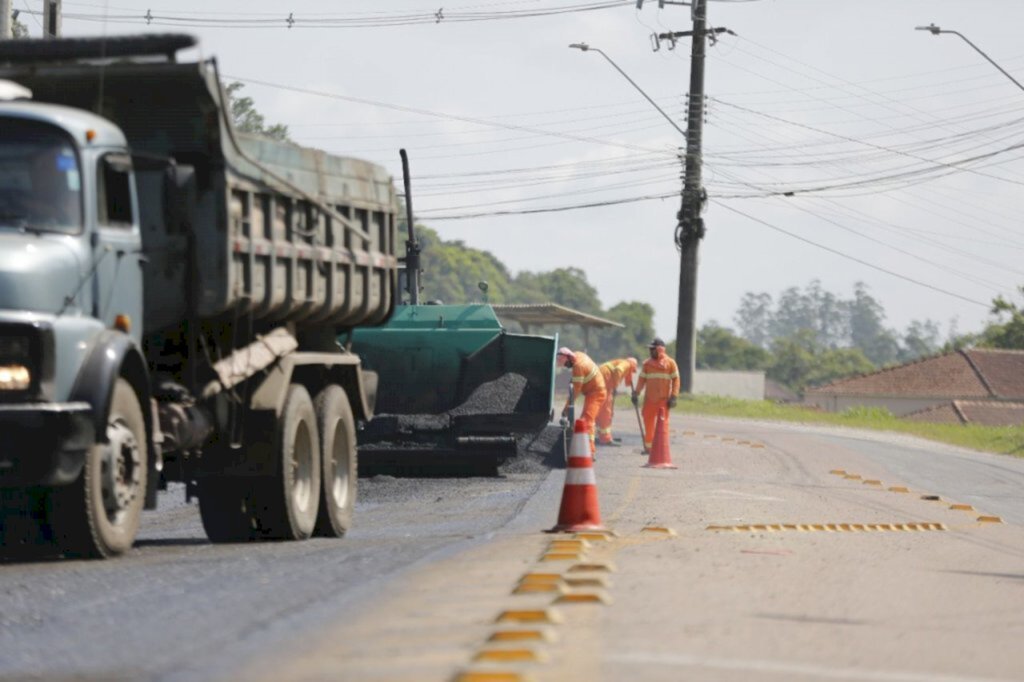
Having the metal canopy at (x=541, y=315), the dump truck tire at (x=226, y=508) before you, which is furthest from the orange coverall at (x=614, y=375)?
the dump truck tire at (x=226, y=508)

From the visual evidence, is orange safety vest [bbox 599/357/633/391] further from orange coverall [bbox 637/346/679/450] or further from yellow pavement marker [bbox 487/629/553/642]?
yellow pavement marker [bbox 487/629/553/642]

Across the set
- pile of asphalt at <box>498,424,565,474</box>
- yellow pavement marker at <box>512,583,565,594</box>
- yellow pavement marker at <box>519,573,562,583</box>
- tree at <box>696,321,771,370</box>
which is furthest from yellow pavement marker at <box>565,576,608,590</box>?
tree at <box>696,321,771,370</box>

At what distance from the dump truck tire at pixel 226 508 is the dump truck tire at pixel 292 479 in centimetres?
11

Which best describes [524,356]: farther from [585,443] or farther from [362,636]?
[362,636]

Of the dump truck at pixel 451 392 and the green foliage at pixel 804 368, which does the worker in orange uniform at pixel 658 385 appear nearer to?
the dump truck at pixel 451 392

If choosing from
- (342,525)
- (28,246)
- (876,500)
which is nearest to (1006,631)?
(28,246)

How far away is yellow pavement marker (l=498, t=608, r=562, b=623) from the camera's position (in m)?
7.89

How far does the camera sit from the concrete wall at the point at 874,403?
106 meters

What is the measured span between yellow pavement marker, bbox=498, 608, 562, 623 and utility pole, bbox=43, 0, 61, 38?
73.3 feet

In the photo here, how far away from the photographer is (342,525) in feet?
46.2

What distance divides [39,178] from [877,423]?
37775mm

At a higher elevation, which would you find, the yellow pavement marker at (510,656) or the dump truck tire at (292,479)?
the dump truck tire at (292,479)

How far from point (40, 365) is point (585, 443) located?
4.11m

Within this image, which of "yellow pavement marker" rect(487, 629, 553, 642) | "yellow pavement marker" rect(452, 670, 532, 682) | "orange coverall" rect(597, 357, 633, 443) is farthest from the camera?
"orange coverall" rect(597, 357, 633, 443)
